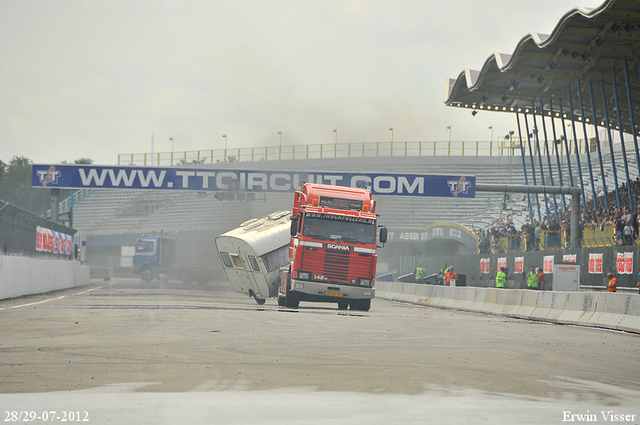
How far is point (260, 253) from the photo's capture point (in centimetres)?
2712

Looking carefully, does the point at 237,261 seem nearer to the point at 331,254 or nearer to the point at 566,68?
the point at 331,254

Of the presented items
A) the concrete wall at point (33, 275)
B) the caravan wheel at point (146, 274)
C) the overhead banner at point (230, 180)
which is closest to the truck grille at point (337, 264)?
the concrete wall at point (33, 275)

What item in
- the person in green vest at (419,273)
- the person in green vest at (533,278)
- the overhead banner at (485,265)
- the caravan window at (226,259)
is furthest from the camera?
the person in green vest at (419,273)

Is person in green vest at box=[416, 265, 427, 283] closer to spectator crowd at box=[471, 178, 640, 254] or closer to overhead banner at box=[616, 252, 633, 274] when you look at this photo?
spectator crowd at box=[471, 178, 640, 254]

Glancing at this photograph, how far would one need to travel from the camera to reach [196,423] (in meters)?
5.61

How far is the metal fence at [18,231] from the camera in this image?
81.4 ft

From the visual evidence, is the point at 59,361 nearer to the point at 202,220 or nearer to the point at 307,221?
the point at 307,221

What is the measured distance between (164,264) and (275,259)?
1290 inches

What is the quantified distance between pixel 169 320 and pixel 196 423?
10.7m

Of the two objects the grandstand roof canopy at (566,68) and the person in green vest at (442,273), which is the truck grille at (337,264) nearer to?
the grandstand roof canopy at (566,68)

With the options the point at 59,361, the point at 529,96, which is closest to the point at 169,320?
the point at 59,361

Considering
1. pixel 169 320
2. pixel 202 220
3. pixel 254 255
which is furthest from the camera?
pixel 202 220

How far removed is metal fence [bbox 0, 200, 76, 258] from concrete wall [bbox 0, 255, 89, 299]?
302 millimetres

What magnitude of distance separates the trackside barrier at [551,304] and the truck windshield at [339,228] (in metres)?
4.71
